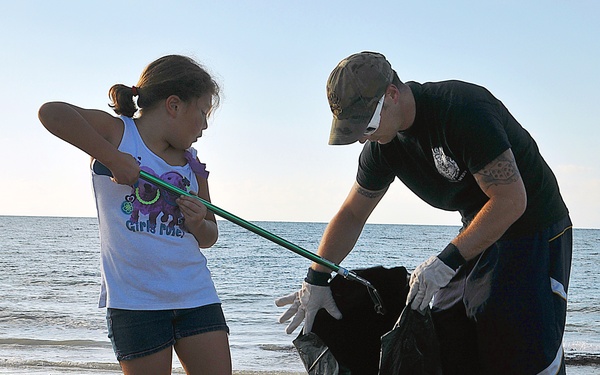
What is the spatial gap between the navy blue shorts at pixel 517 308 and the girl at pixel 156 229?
93cm

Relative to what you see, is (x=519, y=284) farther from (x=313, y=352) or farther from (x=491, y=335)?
(x=313, y=352)

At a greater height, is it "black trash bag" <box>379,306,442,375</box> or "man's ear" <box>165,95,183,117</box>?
"man's ear" <box>165,95,183,117</box>

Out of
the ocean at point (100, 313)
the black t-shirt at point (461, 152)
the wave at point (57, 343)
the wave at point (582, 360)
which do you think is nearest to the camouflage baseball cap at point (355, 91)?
the black t-shirt at point (461, 152)

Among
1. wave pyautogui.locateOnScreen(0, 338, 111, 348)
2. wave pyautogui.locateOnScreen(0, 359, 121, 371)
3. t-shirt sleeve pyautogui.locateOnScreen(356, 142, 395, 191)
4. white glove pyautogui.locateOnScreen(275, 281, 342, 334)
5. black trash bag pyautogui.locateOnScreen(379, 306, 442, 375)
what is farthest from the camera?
wave pyautogui.locateOnScreen(0, 338, 111, 348)

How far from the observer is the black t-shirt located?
2.36 metres

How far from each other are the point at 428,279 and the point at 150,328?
927 millimetres

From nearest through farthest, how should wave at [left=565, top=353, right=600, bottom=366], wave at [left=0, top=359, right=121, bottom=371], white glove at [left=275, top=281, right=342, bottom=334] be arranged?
white glove at [left=275, top=281, right=342, bottom=334]
wave at [left=0, top=359, right=121, bottom=371]
wave at [left=565, top=353, right=600, bottom=366]

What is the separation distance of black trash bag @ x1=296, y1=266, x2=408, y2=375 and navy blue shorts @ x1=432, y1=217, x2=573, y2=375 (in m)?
0.35

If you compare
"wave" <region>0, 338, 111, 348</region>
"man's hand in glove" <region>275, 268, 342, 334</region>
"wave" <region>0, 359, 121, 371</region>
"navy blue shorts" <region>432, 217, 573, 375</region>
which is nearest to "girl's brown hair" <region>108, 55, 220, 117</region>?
"man's hand in glove" <region>275, 268, 342, 334</region>

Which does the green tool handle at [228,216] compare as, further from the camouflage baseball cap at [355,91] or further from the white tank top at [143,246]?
the camouflage baseball cap at [355,91]

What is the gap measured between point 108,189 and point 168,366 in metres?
0.60

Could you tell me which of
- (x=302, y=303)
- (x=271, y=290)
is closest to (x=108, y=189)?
(x=302, y=303)

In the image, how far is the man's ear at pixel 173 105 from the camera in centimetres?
239

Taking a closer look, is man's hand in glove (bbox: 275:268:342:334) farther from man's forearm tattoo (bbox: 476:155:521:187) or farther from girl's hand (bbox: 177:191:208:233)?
man's forearm tattoo (bbox: 476:155:521:187)
